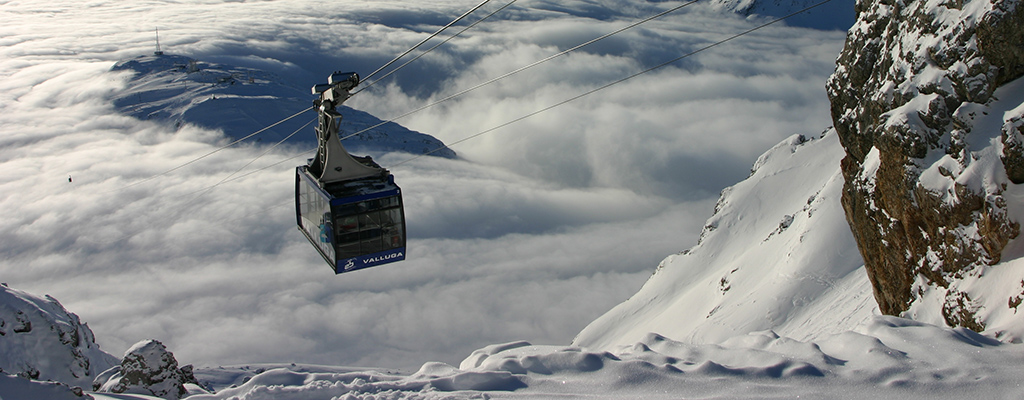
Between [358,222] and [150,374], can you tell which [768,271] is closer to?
[358,222]

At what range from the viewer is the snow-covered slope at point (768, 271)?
125ft

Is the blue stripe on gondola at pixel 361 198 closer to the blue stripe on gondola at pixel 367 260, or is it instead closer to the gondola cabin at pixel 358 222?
the gondola cabin at pixel 358 222

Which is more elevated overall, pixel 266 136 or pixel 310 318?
pixel 266 136

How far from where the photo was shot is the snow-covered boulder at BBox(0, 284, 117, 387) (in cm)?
2583

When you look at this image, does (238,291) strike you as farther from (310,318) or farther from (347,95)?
(347,95)

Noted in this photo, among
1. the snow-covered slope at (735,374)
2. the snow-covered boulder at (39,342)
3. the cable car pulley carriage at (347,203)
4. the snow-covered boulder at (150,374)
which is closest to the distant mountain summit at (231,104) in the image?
the snow-covered boulder at (39,342)

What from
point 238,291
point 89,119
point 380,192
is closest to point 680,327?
point 380,192

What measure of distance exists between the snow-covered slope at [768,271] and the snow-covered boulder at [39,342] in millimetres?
24177

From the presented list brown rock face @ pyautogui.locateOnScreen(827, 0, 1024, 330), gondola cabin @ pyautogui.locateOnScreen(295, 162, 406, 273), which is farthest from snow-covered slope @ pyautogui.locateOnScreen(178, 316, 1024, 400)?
gondola cabin @ pyautogui.locateOnScreen(295, 162, 406, 273)

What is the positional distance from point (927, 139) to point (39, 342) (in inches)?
1289

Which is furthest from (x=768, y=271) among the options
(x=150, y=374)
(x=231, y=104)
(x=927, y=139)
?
(x=231, y=104)

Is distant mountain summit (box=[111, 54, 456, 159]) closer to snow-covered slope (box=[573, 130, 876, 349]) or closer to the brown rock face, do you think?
snow-covered slope (box=[573, 130, 876, 349])

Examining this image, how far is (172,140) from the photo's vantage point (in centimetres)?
17000

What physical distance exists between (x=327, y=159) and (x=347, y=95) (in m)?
1.93
